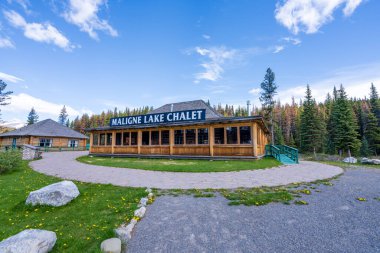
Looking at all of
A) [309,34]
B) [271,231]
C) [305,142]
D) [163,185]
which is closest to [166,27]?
[309,34]

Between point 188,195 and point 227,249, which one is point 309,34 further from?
point 227,249

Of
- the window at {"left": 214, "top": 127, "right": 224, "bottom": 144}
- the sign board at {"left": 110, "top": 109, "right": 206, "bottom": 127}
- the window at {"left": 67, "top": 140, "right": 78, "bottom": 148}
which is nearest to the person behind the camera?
the window at {"left": 214, "top": 127, "right": 224, "bottom": 144}

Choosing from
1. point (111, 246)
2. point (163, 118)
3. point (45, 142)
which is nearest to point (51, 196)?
point (111, 246)

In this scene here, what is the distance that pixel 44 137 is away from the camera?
32.6 meters

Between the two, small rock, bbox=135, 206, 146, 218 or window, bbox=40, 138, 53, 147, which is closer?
small rock, bbox=135, 206, 146, 218

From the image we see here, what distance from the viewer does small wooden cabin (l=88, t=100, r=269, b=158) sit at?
1451cm

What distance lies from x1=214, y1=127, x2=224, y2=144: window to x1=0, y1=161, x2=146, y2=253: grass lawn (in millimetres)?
10993

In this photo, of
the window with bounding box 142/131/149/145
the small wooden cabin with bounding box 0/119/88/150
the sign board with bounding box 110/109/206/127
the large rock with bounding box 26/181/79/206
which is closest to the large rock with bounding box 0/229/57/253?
the large rock with bounding box 26/181/79/206

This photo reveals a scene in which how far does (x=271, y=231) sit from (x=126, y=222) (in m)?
3.07

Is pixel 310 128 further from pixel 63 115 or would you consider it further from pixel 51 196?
pixel 63 115

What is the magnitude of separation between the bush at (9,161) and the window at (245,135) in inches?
641

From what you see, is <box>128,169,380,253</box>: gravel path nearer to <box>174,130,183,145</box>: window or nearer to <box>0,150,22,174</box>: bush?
<box>0,150,22,174</box>: bush

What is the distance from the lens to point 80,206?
4961 millimetres

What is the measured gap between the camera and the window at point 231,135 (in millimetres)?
15359
